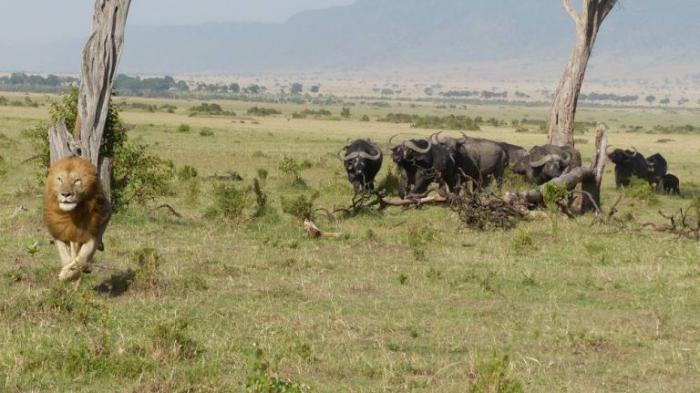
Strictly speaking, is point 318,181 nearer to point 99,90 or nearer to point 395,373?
point 99,90

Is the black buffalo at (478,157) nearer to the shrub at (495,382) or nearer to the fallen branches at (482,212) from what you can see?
the fallen branches at (482,212)

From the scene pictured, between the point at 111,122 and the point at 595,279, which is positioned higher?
the point at 111,122

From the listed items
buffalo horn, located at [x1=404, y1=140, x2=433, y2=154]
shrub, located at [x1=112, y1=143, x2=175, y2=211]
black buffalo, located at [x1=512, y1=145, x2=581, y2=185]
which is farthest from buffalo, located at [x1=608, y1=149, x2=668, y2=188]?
shrub, located at [x1=112, y1=143, x2=175, y2=211]

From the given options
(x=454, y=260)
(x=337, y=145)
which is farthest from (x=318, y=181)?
(x=337, y=145)

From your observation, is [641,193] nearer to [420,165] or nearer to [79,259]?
[420,165]

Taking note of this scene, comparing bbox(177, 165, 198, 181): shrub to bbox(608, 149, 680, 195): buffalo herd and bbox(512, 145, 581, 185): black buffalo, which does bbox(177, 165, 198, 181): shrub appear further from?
bbox(608, 149, 680, 195): buffalo herd

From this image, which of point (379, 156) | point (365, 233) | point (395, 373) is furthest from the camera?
point (379, 156)

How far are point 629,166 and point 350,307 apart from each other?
16.0 meters

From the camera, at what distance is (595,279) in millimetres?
13211

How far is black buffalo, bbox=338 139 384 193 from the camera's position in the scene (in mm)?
21703

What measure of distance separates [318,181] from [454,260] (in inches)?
498

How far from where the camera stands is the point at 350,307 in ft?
36.8

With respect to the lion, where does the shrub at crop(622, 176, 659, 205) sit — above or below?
below

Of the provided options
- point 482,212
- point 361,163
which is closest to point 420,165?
point 361,163
